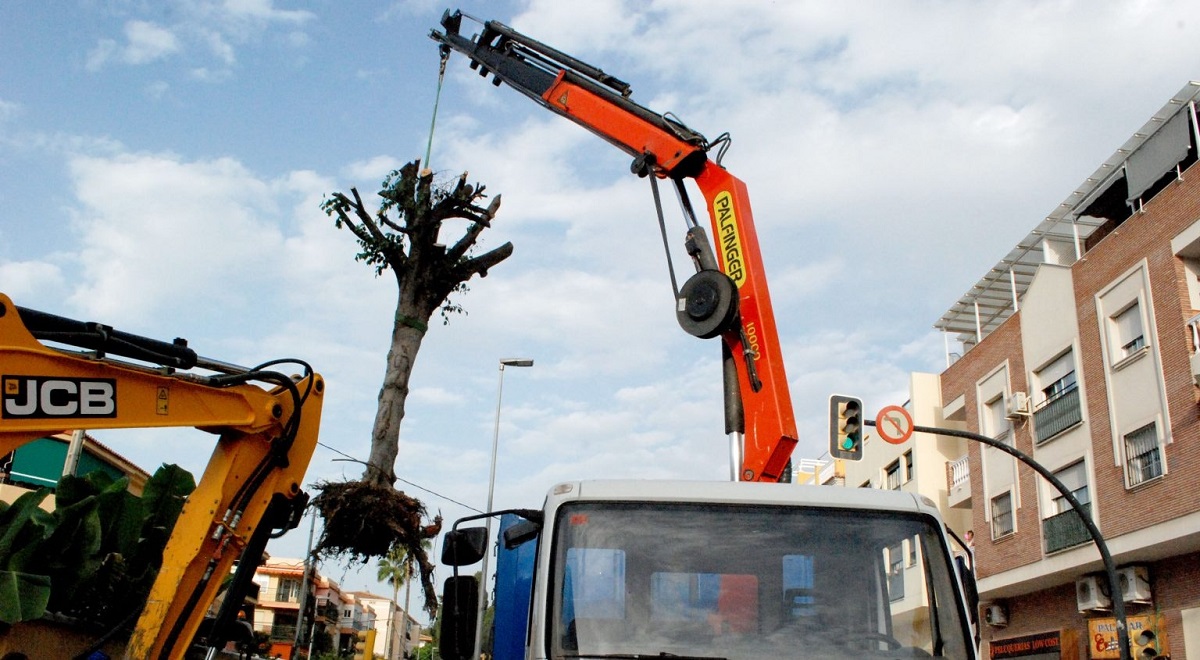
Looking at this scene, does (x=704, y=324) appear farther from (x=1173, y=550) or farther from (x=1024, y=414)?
(x=1024, y=414)

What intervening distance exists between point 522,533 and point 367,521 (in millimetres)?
6698

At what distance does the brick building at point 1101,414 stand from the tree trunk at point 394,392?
11.7 metres

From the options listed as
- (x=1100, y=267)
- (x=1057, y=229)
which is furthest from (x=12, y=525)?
(x=1057, y=229)

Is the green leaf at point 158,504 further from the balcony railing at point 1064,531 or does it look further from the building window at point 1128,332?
the balcony railing at point 1064,531

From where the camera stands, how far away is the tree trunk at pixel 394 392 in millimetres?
12297

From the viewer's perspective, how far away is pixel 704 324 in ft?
32.1

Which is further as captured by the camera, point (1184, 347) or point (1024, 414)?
point (1024, 414)

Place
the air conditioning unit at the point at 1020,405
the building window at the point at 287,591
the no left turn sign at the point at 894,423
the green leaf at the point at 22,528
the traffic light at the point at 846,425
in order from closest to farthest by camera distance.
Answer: the green leaf at the point at 22,528 < the traffic light at the point at 846,425 < the no left turn sign at the point at 894,423 < the air conditioning unit at the point at 1020,405 < the building window at the point at 287,591

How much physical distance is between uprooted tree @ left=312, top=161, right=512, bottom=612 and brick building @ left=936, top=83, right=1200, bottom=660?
11433mm

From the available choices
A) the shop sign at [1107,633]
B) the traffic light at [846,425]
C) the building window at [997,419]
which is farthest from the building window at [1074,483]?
the traffic light at [846,425]

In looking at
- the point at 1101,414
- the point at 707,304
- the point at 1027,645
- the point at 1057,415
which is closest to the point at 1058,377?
the point at 1057,415

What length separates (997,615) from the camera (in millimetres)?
27734

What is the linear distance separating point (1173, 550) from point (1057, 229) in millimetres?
10513

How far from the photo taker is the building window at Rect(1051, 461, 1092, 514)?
912 inches
